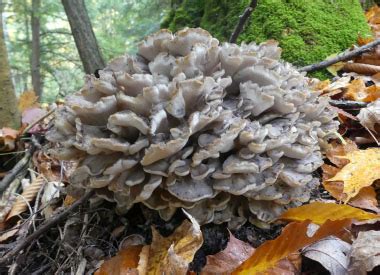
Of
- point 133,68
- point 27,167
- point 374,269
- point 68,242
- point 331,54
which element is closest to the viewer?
point 374,269

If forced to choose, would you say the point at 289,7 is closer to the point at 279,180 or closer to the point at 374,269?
the point at 279,180

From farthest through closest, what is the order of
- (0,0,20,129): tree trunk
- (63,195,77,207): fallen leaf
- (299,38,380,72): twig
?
(0,0,20,129): tree trunk
(299,38,380,72): twig
(63,195,77,207): fallen leaf

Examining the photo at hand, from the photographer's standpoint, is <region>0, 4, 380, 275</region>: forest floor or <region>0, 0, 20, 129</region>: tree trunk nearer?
<region>0, 4, 380, 275</region>: forest floor

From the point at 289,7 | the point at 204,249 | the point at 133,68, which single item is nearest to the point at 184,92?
the point at 133,68

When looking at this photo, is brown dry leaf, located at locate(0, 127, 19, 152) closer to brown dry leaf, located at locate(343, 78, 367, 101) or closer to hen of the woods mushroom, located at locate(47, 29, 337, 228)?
hen of the woods mushroom, located at locate(47, 29, 337, 228)

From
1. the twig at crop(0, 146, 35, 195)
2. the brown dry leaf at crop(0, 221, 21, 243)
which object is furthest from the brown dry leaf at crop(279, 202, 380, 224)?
the twig at crop(0, 146, 35, 195)
